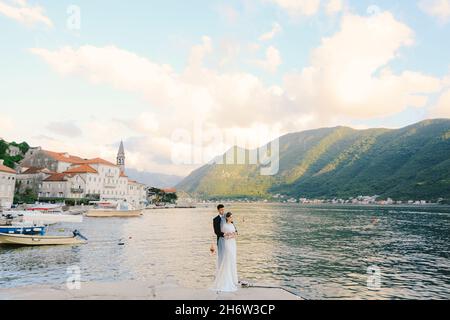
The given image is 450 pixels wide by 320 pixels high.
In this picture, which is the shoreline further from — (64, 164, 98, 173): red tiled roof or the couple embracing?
(64, 164, 98, 173): red tiled roof

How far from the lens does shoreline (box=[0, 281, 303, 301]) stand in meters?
11.7

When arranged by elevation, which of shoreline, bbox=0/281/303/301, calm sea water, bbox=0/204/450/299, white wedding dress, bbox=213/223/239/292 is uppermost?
white wedding dress, bbox=213/223/239/292

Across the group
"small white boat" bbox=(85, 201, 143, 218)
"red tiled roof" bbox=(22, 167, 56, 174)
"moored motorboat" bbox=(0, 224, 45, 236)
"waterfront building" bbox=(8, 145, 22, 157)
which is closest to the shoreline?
"moored motorboat" bbox=(0, 224, 45, 236)

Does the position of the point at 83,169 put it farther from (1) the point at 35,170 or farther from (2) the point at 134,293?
(2) the point at 134,293

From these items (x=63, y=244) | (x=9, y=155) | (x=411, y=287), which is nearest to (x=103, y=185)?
(x=9, y=155)

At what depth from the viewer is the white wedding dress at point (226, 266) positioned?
1295 cm

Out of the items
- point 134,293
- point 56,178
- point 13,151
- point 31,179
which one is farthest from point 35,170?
point 134,293

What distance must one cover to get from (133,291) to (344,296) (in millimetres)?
12048

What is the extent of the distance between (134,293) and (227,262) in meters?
3.58

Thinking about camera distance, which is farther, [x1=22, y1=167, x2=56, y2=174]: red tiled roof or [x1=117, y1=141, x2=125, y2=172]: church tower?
[x1=117, y1=141, x2=125, y2=172]: church tower

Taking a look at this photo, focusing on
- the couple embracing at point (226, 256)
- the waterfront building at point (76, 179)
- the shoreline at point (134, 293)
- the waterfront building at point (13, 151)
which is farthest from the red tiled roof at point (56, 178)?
the couple embracing at point (226, 256)

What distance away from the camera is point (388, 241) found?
4794cm

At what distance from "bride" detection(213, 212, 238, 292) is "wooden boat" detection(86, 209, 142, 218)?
314ft
